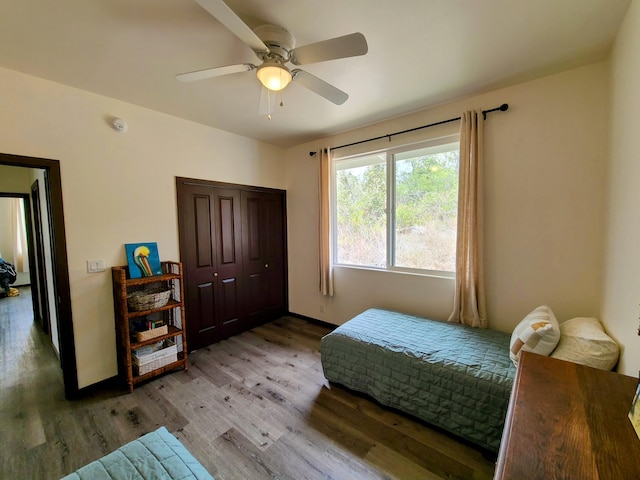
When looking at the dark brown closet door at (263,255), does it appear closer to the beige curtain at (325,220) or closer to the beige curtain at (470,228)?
the beige curtain at (325,220)

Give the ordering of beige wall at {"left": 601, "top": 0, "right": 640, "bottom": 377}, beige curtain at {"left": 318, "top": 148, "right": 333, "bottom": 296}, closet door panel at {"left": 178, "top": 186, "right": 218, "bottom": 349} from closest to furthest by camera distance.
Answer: beige wall at {"left": 601, "top": 0, "right": 640, "bottom": 377} → closet door panel at {"left": 178, "top": 186, "right": 218, "bottom": 349} → beige curtain at {"left": 318, "top": 148, "right": 333, "bottom": 296}

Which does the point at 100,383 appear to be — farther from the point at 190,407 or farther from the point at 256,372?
the point at 256,372

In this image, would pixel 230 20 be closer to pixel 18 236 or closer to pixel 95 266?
pixel 95 266

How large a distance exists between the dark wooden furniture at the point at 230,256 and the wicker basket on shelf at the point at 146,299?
0.44 metres

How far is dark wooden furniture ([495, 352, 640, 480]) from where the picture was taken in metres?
0.67

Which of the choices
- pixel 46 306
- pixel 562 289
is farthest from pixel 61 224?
pixel 562 289

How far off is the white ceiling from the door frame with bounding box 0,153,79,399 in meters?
0.70

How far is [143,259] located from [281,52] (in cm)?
219

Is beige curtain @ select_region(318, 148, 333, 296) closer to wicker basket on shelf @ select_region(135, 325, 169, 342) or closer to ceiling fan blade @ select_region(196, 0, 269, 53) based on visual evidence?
wicker basket on shelf @ select_region(135, 325, 169, 342)

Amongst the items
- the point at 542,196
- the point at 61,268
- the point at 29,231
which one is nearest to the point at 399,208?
the point at 542,196

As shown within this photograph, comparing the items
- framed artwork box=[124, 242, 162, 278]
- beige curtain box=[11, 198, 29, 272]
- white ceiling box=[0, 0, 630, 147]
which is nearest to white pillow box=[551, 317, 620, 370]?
white ceiling box=[0, 0, 630, 147]

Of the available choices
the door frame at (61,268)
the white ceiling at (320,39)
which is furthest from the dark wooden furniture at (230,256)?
the white ceiling at (320,39)

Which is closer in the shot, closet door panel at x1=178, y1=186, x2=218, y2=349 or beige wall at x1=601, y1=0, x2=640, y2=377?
beige wall at x1=601, y1=0, x2=640, y2=377

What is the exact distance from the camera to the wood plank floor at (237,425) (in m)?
1.56
